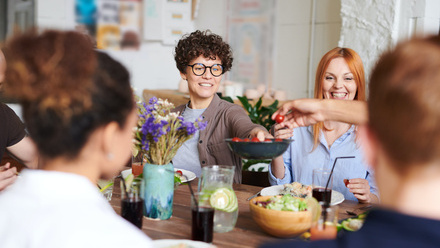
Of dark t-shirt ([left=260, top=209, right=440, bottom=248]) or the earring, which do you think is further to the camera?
the earring

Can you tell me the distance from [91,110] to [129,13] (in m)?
4.81

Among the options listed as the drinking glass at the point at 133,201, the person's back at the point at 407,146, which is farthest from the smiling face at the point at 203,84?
the person's back at the point at 407,146

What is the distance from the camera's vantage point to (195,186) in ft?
6.96

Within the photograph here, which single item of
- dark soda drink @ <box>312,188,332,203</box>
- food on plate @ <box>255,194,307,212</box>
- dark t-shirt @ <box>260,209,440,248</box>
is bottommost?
dark soda drink @ <box>312,188,332,203</box>

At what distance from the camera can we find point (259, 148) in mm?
1565

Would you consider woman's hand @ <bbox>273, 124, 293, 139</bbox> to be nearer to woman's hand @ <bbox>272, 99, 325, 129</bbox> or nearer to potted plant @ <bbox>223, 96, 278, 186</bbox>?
woman's hand @ <bbox>272, 99, 325, 129</bbox>

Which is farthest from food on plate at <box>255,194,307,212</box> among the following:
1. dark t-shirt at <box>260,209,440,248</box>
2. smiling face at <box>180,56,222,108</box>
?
smiling face at <box>180,56,222,108</box>

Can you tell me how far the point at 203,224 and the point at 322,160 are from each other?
1.12 meters

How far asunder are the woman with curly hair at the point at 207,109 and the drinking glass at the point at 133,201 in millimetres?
992

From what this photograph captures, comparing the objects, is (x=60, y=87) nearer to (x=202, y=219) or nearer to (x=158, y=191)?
(x=202, y=219)

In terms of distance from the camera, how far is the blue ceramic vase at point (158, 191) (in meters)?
1.63

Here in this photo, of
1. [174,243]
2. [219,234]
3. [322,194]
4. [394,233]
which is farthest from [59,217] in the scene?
[322,194]

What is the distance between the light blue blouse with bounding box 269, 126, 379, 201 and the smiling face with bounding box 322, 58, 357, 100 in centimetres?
19

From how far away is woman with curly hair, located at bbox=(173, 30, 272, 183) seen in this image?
2.50 meters
